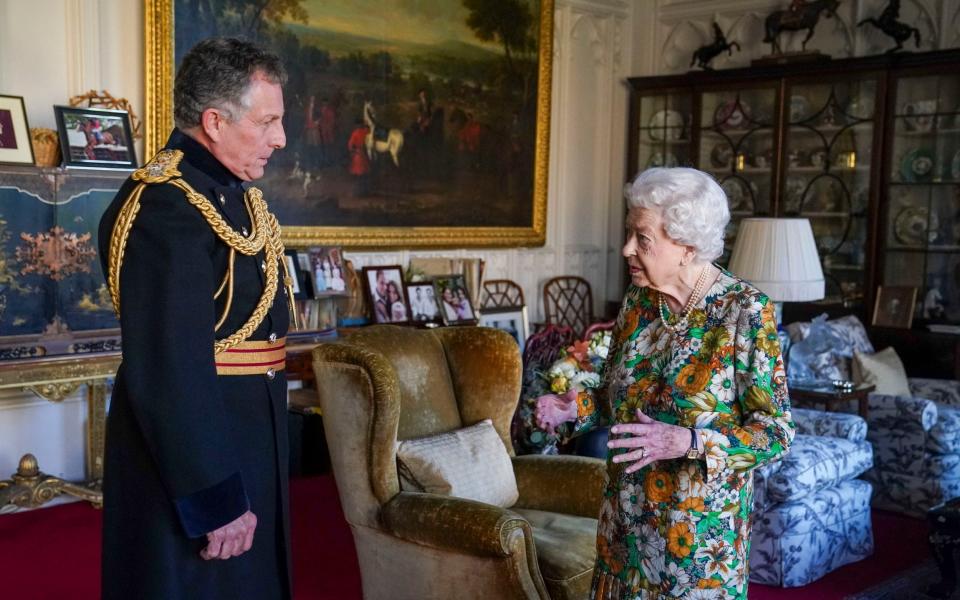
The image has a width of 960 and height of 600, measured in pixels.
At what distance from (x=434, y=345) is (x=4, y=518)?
8.26 ft

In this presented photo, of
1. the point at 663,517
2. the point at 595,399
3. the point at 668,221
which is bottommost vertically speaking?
the point at 663,517

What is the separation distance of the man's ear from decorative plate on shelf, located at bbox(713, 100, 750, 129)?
237 inches

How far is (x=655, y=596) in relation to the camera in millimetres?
2092

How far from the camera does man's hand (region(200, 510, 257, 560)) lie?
178cm

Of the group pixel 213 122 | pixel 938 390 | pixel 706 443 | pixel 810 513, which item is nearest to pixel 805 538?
pixel 810 513

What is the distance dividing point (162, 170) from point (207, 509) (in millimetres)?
651

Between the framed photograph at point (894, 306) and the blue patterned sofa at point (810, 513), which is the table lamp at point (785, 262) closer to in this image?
the blue patterned sofa at point (810, 513)

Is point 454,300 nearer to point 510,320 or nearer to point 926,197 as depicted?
point 510,320

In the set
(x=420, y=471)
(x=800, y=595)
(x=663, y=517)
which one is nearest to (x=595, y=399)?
(x=663, y=517)

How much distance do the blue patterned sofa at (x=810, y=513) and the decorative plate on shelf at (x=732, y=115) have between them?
343 cm

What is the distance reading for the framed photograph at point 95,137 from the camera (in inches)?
175

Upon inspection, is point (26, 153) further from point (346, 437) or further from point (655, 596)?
point (655, 596)

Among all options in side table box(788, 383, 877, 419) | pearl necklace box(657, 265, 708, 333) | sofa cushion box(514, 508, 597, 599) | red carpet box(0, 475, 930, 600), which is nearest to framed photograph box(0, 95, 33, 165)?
red carpet box(0, 475, 930, 600)

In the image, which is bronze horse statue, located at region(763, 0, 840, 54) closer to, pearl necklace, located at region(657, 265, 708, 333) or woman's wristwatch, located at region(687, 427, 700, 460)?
pearl necklace, located at region(657, 265, 708, 333)
